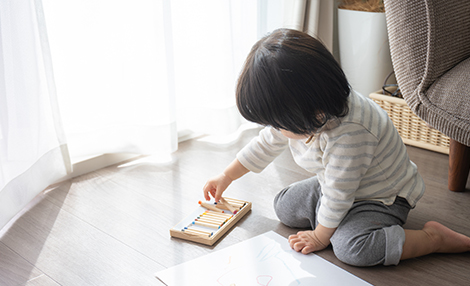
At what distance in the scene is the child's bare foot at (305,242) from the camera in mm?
878

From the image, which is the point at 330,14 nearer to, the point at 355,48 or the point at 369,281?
the point at 355,48

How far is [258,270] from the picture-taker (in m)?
0.83

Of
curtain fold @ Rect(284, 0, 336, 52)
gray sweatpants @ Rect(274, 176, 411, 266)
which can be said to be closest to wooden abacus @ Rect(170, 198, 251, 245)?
gray sweatpants @ Rect(274, 176, 411, 266)

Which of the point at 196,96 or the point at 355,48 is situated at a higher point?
the point at 355,48

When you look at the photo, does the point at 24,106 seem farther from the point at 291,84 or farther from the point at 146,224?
the point at 291,84

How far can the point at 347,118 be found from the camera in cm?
82

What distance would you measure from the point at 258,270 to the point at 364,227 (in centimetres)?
22

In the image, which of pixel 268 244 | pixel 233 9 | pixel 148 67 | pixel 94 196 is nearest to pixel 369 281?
pixel 268 244

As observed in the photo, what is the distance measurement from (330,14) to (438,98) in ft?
2.70

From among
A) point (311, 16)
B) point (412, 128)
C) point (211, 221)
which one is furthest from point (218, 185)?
point (311, 16)

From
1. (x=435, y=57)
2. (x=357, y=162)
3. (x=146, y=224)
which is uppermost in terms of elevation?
(x=435, y=57)

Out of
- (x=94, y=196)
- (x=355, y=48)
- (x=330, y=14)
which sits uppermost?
(x=330, y=14)

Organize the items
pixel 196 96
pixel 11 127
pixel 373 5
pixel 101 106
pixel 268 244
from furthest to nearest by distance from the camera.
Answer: pixel 373 5 → pixel 196 96 → pixel 101 106 → pixel 11 127 → pixel 268 244

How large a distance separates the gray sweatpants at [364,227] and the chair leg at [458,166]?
0.27 m
